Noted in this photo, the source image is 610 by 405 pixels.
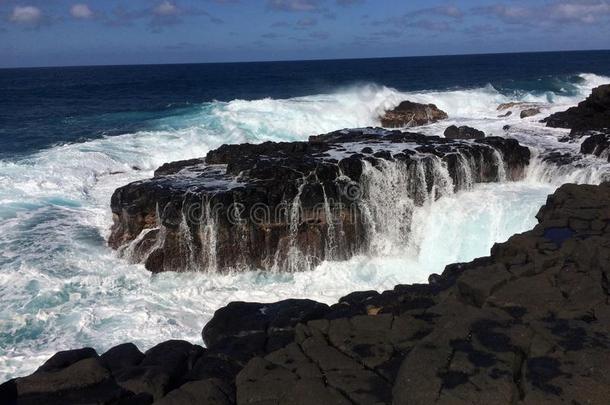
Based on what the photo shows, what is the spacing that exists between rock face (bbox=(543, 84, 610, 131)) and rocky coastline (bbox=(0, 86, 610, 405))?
11276 millimetres

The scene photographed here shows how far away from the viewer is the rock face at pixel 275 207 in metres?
15.0

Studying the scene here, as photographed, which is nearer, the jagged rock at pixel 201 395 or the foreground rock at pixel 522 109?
the jagged rock at pixel 201 395

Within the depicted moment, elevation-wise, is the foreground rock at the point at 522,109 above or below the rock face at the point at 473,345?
above

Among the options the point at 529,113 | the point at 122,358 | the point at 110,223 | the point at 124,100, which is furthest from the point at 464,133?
the point at 124,100

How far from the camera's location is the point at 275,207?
49.7ft

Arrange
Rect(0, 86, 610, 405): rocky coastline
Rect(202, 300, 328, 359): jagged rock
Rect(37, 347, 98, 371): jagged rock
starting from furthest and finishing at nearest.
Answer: Rect(202, 300, 328, 359): jagged rock, Rect(37, 347, 98, 371): jagged rock, Rect(0, 86, 610, 405): rocky coastline

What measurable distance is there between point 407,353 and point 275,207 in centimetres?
852

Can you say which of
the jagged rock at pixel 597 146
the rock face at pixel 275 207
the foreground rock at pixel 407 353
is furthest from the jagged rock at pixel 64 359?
the jagged rock at pixel 597 146

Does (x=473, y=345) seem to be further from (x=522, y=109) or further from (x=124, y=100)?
(x=124, y=100)

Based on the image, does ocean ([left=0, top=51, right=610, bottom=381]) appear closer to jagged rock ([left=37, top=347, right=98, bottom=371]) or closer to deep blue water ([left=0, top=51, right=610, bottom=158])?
deep blue water ([left=0, top=51, right=610, bottom=158])

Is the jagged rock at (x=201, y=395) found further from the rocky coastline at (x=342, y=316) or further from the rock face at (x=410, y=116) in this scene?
the rock face at (x=410, y=116)

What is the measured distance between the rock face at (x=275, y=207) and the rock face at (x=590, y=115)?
30.5ft

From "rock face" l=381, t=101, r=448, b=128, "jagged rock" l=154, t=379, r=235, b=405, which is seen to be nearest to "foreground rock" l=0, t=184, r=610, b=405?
"jagged rock" l=154, t=379, r=235, b=405

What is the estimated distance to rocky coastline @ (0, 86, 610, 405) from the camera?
6211 mm
